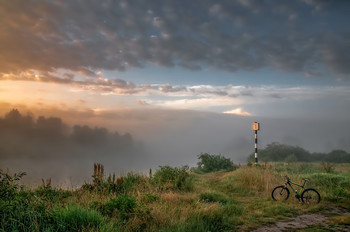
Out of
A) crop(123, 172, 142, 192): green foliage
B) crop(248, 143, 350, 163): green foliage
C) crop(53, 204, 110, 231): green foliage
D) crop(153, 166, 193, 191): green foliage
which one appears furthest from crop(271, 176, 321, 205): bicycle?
crop(248, 143, 350, 163): green foliage

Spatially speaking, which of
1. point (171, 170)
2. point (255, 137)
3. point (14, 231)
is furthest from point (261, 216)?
point (255, 137)

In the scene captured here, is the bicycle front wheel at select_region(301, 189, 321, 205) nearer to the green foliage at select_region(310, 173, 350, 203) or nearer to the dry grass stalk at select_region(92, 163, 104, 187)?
the green foliage at select_region(310, 173, 350, 203)

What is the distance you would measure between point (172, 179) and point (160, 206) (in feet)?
16.4

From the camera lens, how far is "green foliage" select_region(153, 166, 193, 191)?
11325 millimetres

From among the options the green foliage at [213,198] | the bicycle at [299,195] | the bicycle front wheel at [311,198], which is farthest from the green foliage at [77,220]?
the bicycle front wheel at [311,198]

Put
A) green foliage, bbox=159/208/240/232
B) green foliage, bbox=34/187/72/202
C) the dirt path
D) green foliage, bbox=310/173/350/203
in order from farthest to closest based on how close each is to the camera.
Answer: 1. green foliage, bbox=34/187/72/202
2. green foliage, bbox=310/173/350/203
3. the dirt path
4. green foliage, bbox=159/208/240/232

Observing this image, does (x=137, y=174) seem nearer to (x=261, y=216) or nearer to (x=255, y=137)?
(x=261, y=216)

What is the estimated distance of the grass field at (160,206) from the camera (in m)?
5.50

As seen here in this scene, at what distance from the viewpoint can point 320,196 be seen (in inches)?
412

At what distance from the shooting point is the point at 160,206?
23.4 ft

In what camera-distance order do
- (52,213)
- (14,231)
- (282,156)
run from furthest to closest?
(282,156), (52,213), (14,231)

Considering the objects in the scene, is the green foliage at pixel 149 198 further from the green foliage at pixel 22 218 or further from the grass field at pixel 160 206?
the green foliage at pixel 22 218

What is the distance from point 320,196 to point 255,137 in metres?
9.76

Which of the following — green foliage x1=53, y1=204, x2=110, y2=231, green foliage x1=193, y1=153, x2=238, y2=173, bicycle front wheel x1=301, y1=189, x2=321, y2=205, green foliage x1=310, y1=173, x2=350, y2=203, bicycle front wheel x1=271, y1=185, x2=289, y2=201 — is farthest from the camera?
green foliage x1=193, y1=153, x2=238, y2=173
